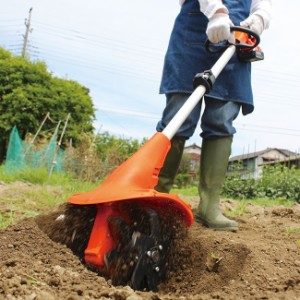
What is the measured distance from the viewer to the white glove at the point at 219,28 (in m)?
→ 2.36

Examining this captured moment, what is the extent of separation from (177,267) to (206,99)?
43.5 inches

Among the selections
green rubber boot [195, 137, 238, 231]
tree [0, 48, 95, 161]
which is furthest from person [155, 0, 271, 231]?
tree [0, 48, 95, 161]

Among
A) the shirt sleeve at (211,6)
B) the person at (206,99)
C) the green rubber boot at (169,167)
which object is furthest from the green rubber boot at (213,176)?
the shirt sleeve at (211,6)

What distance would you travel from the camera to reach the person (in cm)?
262

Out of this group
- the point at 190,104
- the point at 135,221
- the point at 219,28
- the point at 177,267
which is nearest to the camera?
the point at 135,221

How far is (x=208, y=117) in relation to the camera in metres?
2.65

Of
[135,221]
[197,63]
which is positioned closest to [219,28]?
[197,63]

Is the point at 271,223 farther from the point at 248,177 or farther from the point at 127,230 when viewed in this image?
the point at 248,177

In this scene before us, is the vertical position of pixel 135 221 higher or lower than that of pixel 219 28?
lower

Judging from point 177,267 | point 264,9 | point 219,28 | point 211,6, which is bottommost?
point 177,267

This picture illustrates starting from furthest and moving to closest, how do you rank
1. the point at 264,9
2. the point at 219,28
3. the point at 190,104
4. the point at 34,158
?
the point at 34,158, the point at 264,9, the point at 219,28, the point at 190,104

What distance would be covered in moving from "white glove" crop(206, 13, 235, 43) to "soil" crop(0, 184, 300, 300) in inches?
41.8

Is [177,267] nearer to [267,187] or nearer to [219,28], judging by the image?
[219,28]

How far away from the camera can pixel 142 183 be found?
1.90 meters
